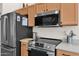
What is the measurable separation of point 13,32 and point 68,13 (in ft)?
2.26

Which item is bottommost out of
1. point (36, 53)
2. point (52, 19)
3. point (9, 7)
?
point (36, 53)

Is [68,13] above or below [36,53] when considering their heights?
above

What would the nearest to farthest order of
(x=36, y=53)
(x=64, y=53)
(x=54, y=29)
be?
(x=64, y=53) → (x=36, y=53) → (x=54, y=29)

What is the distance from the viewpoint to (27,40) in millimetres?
1587

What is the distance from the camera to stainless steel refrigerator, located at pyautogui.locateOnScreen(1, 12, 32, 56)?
1554 millimetres

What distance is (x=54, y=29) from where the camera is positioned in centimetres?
171

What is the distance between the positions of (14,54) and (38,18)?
540mm

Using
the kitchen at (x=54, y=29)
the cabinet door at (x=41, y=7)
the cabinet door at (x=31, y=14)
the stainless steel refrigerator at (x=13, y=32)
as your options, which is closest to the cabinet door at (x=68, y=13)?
the kitchen at (x=54, y=29)

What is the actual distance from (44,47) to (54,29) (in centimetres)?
26

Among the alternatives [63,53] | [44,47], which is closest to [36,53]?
[44,47]

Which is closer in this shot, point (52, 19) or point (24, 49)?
point (24, 49)

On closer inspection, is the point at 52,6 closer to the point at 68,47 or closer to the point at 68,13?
the point at 68,13

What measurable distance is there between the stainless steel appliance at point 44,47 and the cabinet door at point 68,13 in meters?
0.28

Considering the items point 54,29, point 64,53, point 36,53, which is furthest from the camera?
point 54,29
